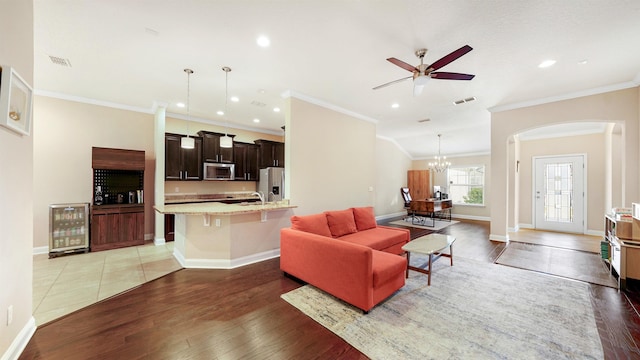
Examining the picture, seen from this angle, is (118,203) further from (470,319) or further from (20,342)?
(470,319)

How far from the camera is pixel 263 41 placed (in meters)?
2.83

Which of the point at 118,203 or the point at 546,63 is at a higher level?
the point at 546,63

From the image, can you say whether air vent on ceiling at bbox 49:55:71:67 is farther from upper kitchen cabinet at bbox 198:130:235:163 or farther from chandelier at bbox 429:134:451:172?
chandelier at bbox 429:134:451:172

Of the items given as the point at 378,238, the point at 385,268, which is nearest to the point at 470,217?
the point at 378,238

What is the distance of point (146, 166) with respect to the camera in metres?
5.31

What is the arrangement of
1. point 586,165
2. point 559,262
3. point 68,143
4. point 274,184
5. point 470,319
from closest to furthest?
point 470,319 < point 559,262 < point 68,143 < point 586,165 < point 274,184

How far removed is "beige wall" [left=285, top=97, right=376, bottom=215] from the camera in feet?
14.3

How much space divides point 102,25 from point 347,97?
3587mm

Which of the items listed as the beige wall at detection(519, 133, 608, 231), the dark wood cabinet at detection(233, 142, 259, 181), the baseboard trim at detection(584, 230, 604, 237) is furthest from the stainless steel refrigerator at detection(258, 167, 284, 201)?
the baseboard trim at detection(584, 230, 604, 237)

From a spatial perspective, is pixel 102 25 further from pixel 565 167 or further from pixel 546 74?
pixel 565 167

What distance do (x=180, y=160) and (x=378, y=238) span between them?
479 centimetres

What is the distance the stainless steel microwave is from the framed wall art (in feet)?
13.0

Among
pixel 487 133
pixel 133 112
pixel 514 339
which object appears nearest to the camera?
pixel 514 339

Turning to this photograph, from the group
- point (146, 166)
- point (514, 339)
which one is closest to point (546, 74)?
point (514, 339)
